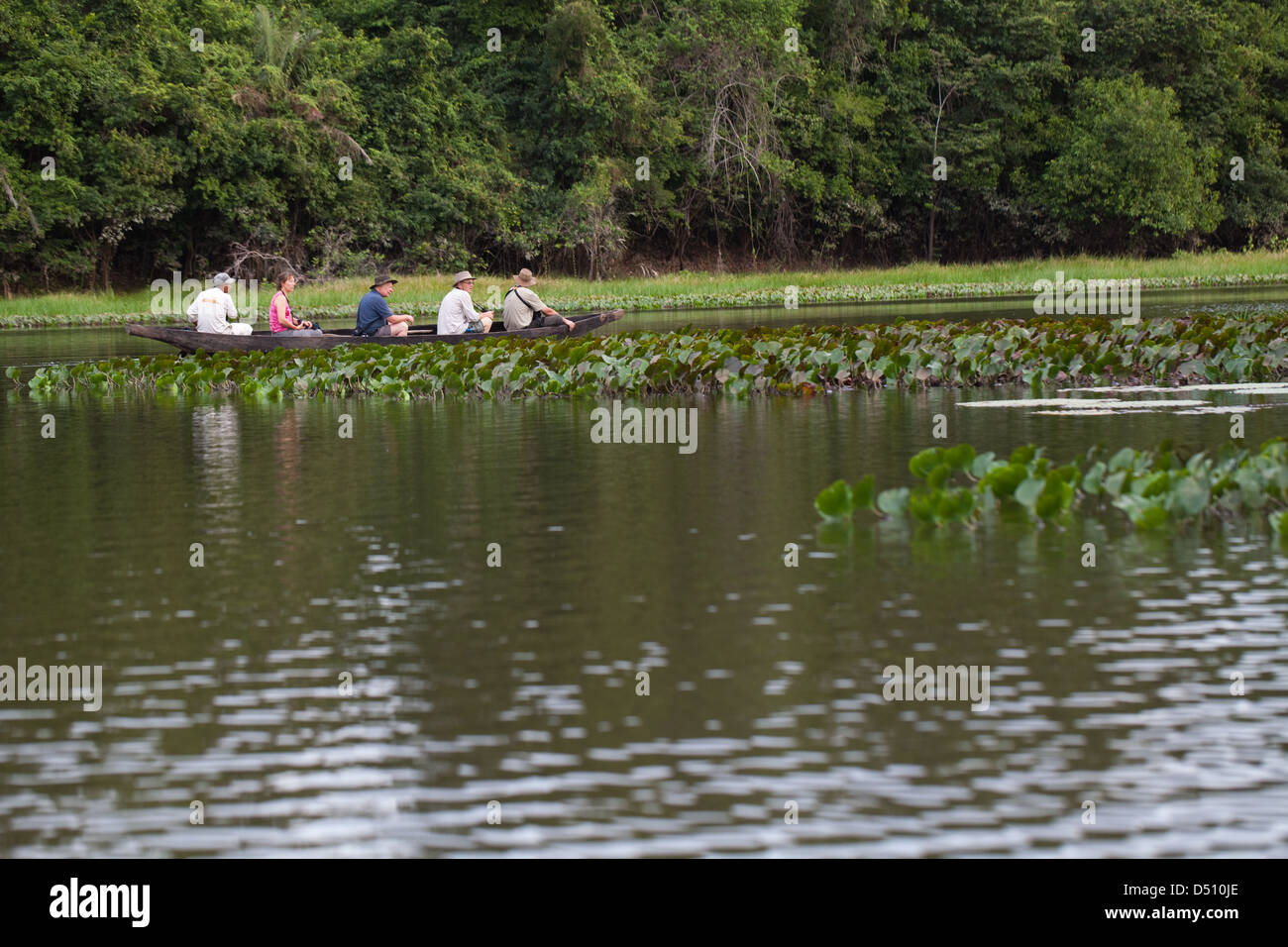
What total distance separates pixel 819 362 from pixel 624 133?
126ft

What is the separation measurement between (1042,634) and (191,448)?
963cm

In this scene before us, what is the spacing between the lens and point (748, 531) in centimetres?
905

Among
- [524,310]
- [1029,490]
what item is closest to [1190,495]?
[1029,490]

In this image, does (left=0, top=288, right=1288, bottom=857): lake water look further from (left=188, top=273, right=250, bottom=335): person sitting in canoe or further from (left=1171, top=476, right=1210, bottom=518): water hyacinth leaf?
(left=188, top=273, right=250, bottom=335): person sitting in canoe

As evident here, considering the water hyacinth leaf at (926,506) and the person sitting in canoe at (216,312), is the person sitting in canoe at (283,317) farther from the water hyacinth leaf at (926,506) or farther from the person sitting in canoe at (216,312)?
the water hyacinth leaf at (926,506)

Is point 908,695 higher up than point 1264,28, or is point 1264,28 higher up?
point 1264,28

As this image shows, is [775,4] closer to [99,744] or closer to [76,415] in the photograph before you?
[76,415]

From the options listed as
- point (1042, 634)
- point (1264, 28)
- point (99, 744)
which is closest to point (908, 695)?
point (1042, 634)

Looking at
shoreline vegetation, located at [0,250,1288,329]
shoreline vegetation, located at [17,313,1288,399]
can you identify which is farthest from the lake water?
shoreline vegetation, located at [0,250,1288,329]

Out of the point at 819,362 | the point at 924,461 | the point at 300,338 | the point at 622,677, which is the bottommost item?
the point at 622,677

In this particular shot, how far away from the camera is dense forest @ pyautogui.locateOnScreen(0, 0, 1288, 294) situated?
154 feet

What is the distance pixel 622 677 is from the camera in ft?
20.0

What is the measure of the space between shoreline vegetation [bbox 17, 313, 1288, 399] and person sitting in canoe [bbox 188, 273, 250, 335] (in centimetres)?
299

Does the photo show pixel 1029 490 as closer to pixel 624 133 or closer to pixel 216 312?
pixel 216 312
